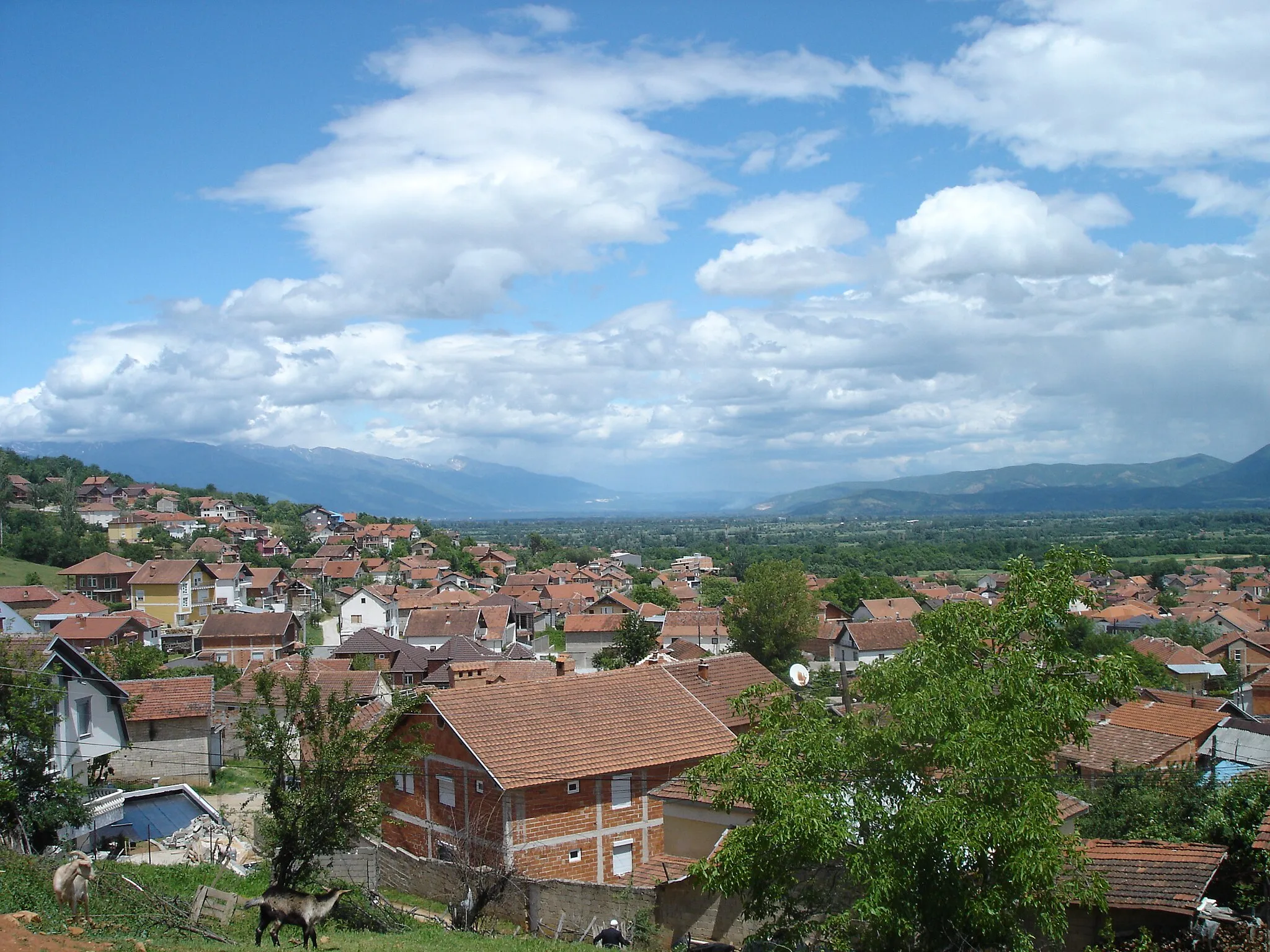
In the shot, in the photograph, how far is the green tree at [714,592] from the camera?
86.9m

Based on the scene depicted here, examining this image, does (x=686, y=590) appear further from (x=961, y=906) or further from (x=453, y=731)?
(x=961, y=906)

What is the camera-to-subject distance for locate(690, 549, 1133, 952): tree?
9305mm

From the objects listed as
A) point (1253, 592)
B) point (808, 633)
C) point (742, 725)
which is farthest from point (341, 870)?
point (1253, 592)

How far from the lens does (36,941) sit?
9359 mm

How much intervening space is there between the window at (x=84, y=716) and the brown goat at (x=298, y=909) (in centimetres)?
1352

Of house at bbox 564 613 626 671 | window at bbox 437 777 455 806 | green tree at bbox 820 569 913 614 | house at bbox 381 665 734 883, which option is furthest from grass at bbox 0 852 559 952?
green tree at bbox 820 569 913 614

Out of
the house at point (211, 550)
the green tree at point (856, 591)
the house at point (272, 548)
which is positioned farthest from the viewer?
the house at point (272, 548)

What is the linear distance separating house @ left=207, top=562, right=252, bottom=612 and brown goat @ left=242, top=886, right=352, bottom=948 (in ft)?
206

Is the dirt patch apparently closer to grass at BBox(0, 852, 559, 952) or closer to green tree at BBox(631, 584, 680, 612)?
grass at BBox(0, 852, 559, 952)

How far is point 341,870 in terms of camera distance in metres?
18.0

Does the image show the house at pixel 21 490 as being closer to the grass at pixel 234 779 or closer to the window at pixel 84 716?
the grass at pixel 234 779

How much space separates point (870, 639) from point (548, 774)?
43.8 m

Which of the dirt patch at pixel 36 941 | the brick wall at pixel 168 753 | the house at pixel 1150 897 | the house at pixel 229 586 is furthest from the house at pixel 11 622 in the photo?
the house at pixel 229 586

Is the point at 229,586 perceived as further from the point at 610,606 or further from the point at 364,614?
the point at 610,606
